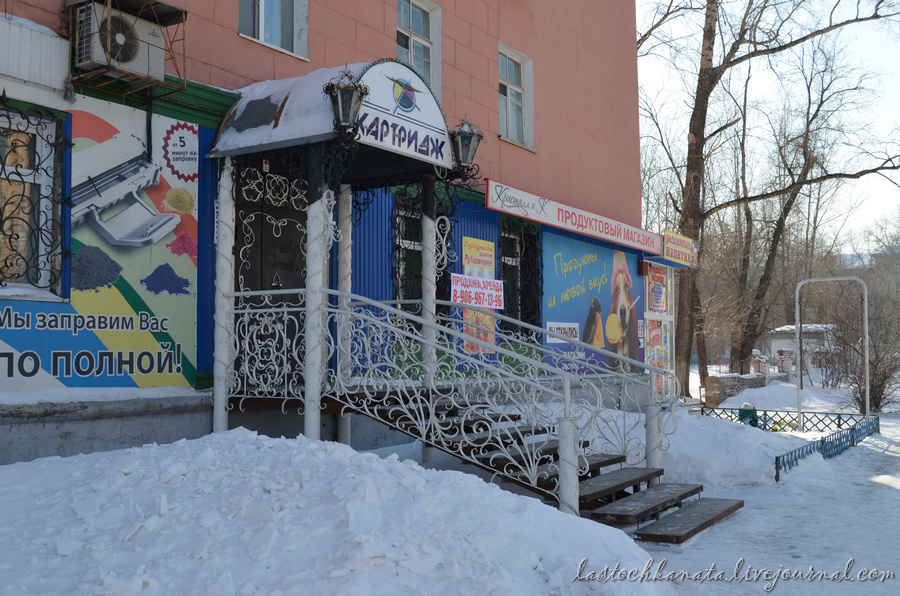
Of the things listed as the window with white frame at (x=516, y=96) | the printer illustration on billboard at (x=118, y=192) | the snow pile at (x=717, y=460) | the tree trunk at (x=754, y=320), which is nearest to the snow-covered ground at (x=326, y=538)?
the printer illustration on billboard at (x=118, y=192)

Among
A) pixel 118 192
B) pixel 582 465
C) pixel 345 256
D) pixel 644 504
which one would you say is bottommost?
pixel 644 504

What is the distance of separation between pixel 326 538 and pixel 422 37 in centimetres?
824

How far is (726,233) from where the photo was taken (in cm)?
3114

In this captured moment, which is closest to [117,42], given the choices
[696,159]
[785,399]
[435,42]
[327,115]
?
[327,115]

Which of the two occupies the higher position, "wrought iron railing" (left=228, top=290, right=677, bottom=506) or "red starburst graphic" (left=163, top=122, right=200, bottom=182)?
"red starburst graphic" (left=163, top=122, right=200, bottom=182)

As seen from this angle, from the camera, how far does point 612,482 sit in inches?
251

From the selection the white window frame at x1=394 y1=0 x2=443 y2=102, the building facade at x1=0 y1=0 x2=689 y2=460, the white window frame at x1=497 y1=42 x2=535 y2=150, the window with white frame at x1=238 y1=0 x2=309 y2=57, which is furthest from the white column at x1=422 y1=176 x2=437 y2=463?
the white window frame at x1=497 y1=42 x2=535 y2=150

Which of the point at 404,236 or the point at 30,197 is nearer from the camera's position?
the point at 30,197

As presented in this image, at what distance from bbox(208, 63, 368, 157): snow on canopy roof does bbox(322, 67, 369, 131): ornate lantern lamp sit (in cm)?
15

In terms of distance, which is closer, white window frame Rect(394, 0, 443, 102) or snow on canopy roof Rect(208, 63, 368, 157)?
snow on canopy roof Rect(208, 63, 368, 157)

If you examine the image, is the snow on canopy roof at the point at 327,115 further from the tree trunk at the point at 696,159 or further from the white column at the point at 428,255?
the tree trunk at the point at 696,159

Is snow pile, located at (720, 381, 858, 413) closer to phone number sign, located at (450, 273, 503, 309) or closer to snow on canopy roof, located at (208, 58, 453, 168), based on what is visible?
phone number sign, located at (450, 273, 503, 309)

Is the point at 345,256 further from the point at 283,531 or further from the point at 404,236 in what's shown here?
the point at 283,531

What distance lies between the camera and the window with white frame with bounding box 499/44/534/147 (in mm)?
12398
